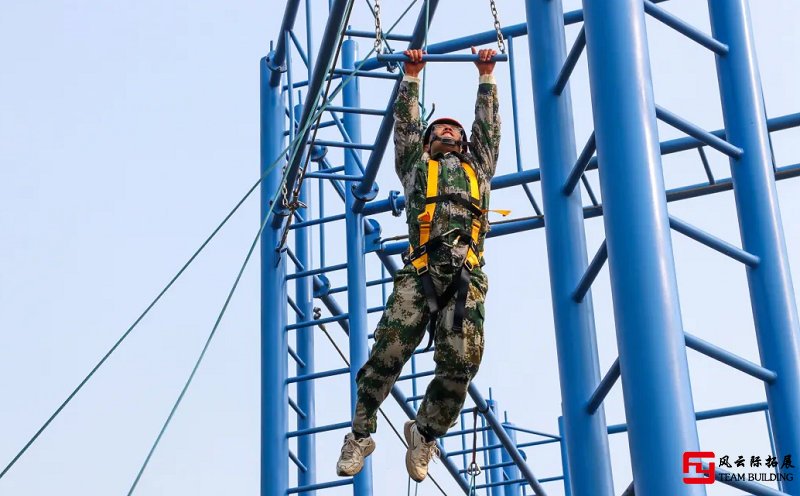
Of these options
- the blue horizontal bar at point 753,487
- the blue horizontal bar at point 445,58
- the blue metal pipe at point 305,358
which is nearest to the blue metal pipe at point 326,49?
the blue horizontal bar at point 445,58

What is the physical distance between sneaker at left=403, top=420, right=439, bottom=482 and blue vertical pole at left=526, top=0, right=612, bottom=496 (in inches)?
66.3

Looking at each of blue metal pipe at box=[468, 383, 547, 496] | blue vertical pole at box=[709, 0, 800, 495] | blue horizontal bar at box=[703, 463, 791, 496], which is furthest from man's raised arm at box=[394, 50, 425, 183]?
blue metal pipe at box=[468, 383, 547, 496]

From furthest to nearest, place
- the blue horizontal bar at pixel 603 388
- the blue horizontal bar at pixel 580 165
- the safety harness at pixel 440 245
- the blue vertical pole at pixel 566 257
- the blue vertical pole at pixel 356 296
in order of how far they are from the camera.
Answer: the blue vertical pole at pixel 356 296
the safety harness at pixel 440 245
the blue vertical pole at pixel 566 257
the blue horizontal bar at pixel 580 165
the blue horizontal bar at pixel 603 388

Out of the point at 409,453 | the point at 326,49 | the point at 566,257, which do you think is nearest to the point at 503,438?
the point at 326,49

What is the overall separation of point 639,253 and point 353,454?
109 inches

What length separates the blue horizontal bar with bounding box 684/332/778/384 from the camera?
3.92 meters

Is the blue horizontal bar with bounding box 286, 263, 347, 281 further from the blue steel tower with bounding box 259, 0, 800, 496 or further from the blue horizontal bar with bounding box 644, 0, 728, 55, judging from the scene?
the blue horizontal bar with bounding box 644, 0, 728, 55

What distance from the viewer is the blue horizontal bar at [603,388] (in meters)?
4.03

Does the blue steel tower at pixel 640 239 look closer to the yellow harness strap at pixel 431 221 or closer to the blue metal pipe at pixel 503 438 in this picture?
the yellow harness strap at pixel 431 221

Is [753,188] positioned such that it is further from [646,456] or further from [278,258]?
[278,258]

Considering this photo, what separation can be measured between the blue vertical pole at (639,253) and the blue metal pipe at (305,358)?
605cm

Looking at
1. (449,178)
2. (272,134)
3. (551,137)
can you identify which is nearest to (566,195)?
(551,137)

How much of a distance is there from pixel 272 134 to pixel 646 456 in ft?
22.8

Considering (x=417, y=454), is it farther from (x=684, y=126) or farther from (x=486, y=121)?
(x=684, y=126)
